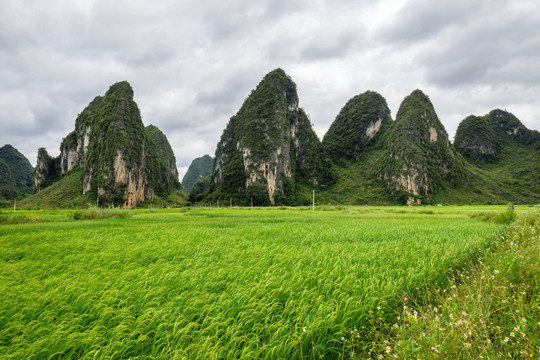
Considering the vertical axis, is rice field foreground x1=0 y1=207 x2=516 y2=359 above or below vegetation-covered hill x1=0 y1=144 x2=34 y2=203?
below

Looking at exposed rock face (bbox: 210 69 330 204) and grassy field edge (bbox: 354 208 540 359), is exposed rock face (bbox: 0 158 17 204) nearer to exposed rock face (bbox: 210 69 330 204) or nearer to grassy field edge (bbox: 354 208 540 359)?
exposed rock face (bbox: 210 69 330 204)

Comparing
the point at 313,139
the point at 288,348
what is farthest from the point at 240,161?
the point at 288,348

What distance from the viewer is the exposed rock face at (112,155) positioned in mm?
70000

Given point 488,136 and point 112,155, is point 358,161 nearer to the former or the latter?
point 488,136

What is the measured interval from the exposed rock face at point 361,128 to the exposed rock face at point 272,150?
15.0m

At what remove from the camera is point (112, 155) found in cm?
7088

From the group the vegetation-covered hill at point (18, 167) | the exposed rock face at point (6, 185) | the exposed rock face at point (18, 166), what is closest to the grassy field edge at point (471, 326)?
the exposed rock face at point (6, 185)

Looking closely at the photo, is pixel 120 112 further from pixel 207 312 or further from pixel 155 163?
pixel 207 312

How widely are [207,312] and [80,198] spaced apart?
87413 millimetres

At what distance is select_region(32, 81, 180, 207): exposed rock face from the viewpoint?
70.0 metres

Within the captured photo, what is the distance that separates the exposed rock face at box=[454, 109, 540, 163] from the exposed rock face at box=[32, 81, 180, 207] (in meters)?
151

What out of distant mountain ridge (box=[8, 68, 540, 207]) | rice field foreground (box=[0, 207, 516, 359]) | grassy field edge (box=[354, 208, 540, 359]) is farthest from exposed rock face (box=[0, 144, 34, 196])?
grassy field edge (box=[354, 208, 540, 359])

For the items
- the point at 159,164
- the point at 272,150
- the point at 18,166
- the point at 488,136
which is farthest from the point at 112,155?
the point at 488,136

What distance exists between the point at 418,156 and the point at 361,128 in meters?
32.0
